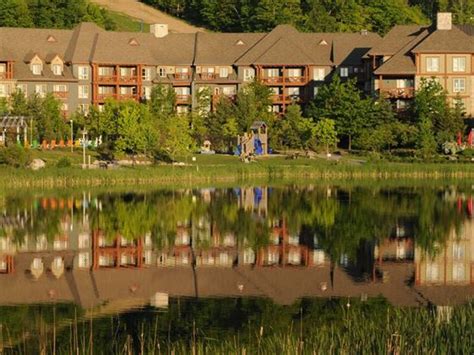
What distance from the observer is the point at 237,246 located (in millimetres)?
39344

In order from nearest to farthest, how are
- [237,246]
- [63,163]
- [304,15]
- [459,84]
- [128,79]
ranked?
[237,246], [63,163], [459,84], [128,79], [304,15]

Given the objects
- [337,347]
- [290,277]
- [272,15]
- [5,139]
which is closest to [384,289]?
[290,277]

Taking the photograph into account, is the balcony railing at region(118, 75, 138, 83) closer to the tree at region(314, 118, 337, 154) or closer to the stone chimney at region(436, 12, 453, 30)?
the tree at region(314, 118, 337, 154)

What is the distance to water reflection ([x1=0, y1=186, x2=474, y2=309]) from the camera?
30.3 m

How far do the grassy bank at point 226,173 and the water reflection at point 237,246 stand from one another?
16.1 ft

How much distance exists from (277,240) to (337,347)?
20330 millimetres

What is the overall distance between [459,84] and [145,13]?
58.1m

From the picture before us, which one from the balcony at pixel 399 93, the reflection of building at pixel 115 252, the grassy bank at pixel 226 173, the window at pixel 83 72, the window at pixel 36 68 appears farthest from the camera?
the window at pixel 83 72

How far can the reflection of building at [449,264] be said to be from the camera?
31.7 meters

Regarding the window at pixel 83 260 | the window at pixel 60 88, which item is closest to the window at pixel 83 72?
the window at pixel 60 88

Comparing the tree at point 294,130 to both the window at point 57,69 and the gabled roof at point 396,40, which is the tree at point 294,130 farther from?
the window at point 57,69

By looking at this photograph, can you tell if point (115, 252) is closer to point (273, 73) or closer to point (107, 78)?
point (107, 78)

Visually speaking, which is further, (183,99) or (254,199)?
(183,99)

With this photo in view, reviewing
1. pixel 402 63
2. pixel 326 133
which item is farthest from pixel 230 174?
pixel 402 63
